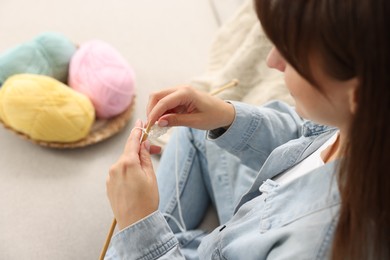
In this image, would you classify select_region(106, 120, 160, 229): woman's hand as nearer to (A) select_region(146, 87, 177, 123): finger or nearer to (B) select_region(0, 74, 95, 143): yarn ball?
(A) select_region(146, 87, 177, 123): finger

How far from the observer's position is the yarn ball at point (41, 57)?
1.20m

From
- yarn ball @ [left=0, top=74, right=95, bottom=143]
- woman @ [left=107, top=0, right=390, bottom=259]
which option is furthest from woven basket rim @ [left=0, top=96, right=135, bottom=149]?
woman @ [left=107, top=0, right=390, bottom=259]

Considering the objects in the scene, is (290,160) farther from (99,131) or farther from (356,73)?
(99,131)

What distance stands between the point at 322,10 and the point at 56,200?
0.85 metres

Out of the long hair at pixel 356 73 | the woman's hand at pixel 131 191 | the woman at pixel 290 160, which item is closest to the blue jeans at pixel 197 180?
the woman at pixel 290 160

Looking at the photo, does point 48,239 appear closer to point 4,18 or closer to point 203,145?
point 203,145

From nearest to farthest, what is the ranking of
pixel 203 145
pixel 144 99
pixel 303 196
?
pixel 303 196, pixel 203 145, pixel 144 99

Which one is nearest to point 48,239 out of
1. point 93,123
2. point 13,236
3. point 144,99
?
point 13,236

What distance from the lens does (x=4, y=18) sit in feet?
4.95

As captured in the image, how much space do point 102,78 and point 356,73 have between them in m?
0.85

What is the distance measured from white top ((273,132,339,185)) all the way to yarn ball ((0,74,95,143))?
568 mm

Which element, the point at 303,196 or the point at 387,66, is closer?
the point at 387,66

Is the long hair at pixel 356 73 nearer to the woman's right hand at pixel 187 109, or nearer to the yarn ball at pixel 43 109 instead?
the woman's right hand at pixel 187 109

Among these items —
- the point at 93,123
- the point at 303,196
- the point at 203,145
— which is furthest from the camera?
the point at 93,123
